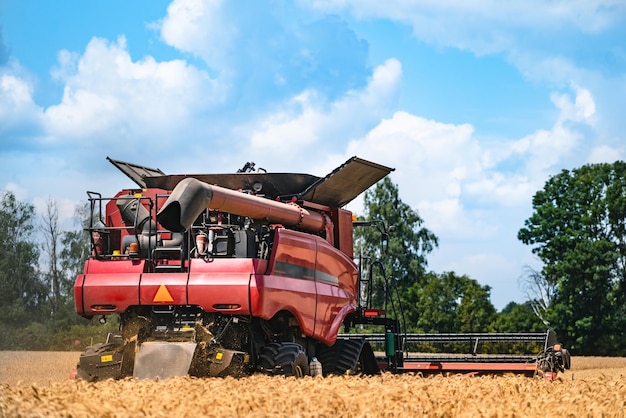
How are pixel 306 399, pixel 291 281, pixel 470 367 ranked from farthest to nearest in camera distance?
pixel 470 367
pixel 291 281
pixel 306 399

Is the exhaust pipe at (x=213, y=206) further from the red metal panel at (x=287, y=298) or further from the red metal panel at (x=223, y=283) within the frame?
the red metal panel at (x=287, y=298)

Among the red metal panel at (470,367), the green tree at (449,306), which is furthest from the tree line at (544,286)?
the red metal panel at (470,367)

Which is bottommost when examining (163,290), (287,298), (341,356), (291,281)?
(341,356)

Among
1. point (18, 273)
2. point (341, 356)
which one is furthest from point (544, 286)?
point (341, 356)

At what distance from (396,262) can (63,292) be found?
29502 millimetres

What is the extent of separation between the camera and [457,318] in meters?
53.3

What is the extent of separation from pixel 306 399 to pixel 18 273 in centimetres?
3447

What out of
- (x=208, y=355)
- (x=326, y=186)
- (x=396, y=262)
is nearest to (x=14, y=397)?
(x=208, y=355)

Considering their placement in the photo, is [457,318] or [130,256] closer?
[130,256]

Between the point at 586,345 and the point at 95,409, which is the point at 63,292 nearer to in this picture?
the point at 586,345

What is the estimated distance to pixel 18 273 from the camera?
4050cm

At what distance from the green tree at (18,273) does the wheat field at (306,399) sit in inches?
1104

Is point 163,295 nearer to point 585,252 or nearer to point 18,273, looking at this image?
point 18,273

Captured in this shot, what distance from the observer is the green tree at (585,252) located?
52500 millimetres
